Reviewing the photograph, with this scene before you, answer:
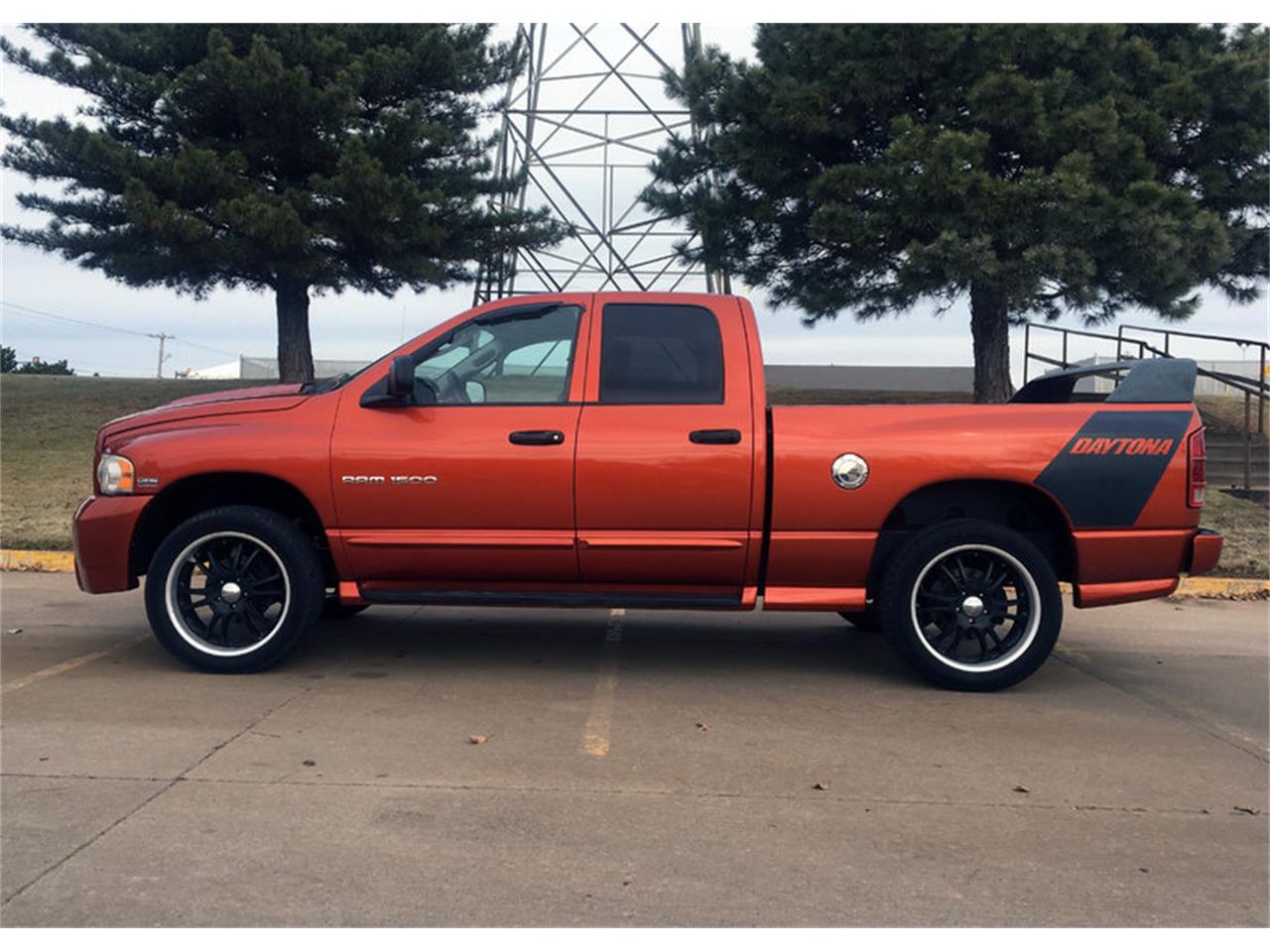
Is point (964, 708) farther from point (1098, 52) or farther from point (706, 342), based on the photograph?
point (1098, 52)

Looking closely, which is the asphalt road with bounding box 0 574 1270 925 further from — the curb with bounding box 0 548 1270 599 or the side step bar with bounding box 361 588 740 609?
the curb with bounding box 0 548 1270 599

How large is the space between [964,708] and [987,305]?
12806 millimetres

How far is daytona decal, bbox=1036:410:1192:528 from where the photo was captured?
5797 millimetres

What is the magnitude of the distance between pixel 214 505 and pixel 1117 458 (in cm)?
466

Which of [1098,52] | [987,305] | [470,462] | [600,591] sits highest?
[1098,52]

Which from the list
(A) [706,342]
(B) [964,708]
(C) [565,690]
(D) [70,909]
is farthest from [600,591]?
(D) [70,909]

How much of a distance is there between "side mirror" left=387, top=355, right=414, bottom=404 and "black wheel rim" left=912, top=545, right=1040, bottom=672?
2688 millimetres

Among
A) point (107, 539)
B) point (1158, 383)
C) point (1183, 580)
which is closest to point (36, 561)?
point (107, 539)

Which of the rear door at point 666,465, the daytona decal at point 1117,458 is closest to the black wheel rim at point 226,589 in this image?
the rear door at point 666,465

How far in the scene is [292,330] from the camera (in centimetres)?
2025

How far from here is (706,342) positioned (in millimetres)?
6086

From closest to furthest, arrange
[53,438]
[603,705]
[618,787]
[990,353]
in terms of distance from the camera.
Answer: [618,787], [603,705], [53,438], [990,353]

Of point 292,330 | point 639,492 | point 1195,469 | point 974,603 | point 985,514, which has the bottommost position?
point 974,603

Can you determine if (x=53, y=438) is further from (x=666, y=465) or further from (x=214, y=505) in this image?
(x=666, y=465)
